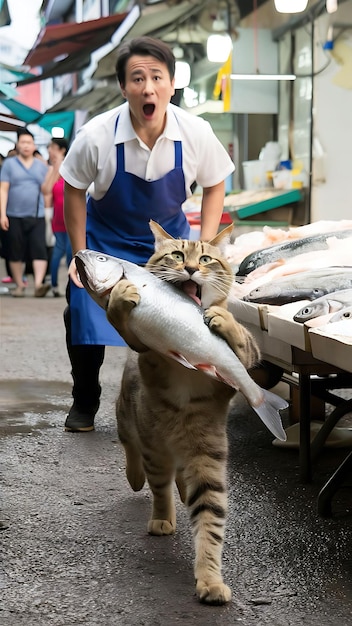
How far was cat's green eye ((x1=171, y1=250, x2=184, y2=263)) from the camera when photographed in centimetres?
332

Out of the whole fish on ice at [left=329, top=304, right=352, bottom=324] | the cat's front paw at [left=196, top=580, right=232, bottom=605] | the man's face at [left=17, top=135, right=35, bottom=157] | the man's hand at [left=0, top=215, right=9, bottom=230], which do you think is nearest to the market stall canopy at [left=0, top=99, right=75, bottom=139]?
the man's face at [left=17, top=135, right=35, bottom=157]

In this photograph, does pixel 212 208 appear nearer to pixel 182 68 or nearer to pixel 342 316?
pixel 342 316

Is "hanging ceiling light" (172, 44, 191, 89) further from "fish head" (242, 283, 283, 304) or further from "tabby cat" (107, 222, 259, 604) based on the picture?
"tabby cat" (107, 222, 259, 604)

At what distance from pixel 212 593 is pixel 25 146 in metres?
11.0

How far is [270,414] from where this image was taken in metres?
3.16

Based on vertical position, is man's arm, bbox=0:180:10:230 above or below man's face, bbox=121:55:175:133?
below

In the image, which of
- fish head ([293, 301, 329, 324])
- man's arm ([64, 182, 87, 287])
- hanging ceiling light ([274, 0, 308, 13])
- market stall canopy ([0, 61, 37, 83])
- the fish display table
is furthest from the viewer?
market stall canopy ([0, 61, 37, 83])

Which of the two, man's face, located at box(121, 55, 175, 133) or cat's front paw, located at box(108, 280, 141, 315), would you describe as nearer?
cat's front paw, located at box(108, 280, 141, 315)

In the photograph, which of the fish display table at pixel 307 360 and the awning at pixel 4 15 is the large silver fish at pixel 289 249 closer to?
the fish display table at pixel 307 360

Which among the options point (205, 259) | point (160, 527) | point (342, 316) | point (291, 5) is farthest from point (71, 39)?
point (205, 259)

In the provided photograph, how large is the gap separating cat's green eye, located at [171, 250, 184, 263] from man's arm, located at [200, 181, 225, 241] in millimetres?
1431

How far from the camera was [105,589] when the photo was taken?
10.8 feet

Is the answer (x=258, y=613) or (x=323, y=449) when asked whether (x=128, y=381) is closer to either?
(x=258, y=613)

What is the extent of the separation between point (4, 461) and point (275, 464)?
1412 millimetres
